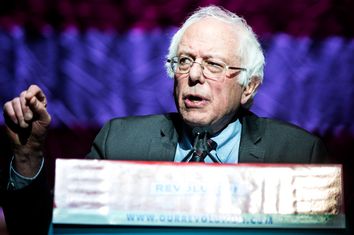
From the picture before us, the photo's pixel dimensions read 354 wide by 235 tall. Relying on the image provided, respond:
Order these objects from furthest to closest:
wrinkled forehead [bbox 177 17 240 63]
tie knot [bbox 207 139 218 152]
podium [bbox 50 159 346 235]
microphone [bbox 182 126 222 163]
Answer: wrinkled forehead [bbox 177 17 240 63] < tie knot [bbox 207 139 218 152] < microphone [bbox 182 126 222 163] < podium [bbox 50 159 346 235]

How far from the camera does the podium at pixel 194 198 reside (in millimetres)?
1005

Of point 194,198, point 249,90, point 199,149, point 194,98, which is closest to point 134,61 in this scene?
point 249,90

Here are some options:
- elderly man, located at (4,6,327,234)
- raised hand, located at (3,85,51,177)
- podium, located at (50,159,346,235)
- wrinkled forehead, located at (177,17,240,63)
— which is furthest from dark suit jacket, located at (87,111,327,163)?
podium, located at (50,159,346,235)


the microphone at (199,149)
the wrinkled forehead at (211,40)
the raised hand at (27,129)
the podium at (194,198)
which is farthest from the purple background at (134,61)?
the podium at (194,198)

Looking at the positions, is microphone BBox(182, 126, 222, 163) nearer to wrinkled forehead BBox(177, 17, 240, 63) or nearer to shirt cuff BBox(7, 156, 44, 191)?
wrinkled forehead BBox(177, 17, 240, 63)

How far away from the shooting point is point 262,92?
2746 millimetres

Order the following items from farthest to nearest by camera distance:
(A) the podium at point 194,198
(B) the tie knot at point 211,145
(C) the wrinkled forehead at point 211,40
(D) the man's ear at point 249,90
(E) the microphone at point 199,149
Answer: (D) the man's ear at point 249,90 → (C) the wrinkled forehead at point 211,40 → (B) the tie knot at point 211,145 → (E) the microphone at point 199,149 → (A) the podium at point 194,198

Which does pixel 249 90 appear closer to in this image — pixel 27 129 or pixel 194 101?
pixel 194 101

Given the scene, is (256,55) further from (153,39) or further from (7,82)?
(7,82)

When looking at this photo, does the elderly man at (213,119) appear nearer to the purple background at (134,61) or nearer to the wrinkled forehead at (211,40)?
the wrinkled forehead at (211,40)

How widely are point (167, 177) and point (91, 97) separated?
1780 millimetres

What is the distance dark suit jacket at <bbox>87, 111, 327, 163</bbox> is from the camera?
189 centimetres

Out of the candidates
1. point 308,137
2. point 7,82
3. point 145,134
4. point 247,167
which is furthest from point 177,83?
point 7,82

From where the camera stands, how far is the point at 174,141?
6.29 feet
